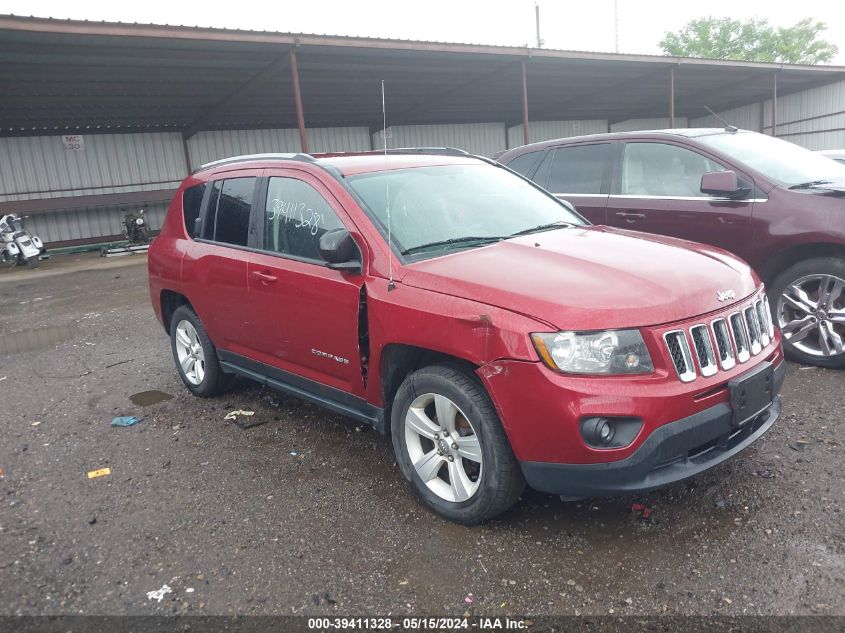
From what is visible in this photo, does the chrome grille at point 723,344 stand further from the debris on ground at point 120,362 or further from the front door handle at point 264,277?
the debris on ground at point 120,362

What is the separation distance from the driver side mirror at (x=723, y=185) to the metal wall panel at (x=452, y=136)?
1837 centimetres

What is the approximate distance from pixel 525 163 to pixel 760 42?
165 feet

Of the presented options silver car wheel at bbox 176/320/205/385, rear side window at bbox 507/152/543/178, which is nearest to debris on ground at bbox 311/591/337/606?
silver car wheel at bbox 176/320/205/385

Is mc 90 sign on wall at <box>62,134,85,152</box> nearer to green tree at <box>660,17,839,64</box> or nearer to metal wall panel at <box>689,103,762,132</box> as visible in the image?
metal wall panel at <box>689,103,762,132</box>

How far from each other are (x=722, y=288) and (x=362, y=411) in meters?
1.94

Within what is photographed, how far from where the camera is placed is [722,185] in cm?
501

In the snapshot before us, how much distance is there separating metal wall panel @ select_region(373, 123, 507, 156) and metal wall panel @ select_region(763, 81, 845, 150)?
12133 millimetres

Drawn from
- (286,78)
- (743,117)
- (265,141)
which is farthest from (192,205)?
(743,117)

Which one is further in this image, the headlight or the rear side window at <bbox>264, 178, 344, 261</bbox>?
the rear side window at <bbox>264, 178, 344, 261</bbox>

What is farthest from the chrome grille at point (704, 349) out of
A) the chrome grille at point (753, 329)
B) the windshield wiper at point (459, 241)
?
the windshield wiper at point (459, 241)

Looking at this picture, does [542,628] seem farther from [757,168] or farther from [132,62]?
[132,62]

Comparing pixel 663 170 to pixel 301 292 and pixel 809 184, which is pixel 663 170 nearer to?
pixel 809 184

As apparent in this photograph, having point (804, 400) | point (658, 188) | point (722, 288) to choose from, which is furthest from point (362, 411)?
point (658, 188)

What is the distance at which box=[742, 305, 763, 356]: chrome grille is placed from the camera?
3139 mm
